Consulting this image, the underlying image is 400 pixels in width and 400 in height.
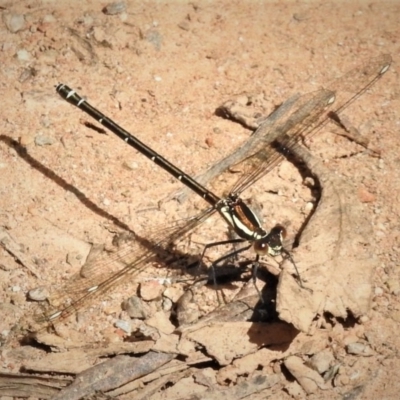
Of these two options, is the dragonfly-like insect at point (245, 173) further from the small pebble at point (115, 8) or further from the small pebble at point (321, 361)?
the small pebble at point (115, 8)

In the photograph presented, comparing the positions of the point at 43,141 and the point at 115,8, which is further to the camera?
the point at 115,8

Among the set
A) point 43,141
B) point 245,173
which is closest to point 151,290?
point 245,173

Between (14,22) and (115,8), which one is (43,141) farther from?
(115,8)

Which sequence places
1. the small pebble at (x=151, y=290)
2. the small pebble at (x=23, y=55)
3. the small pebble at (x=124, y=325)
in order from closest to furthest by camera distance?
the small pebble at (x=124, y=325) < the small pebble at (x=151, y=290) < the small pebble at (x=23, y=55)

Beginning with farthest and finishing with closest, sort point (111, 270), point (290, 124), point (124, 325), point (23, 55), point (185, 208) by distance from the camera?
point (23, 55) → point (290, 124) → point (185, 208) → point (111, 270) → point (124, 325)

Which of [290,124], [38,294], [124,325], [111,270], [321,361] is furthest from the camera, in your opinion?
[290,124]

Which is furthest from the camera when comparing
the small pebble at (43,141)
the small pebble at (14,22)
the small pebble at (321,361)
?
the small pebble at (14,22)

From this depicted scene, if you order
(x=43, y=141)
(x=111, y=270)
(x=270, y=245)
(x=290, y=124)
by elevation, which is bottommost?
(x=270, y=245)

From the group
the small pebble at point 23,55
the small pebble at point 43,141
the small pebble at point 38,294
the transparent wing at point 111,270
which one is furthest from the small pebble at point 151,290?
the small pebble at point 23,55
